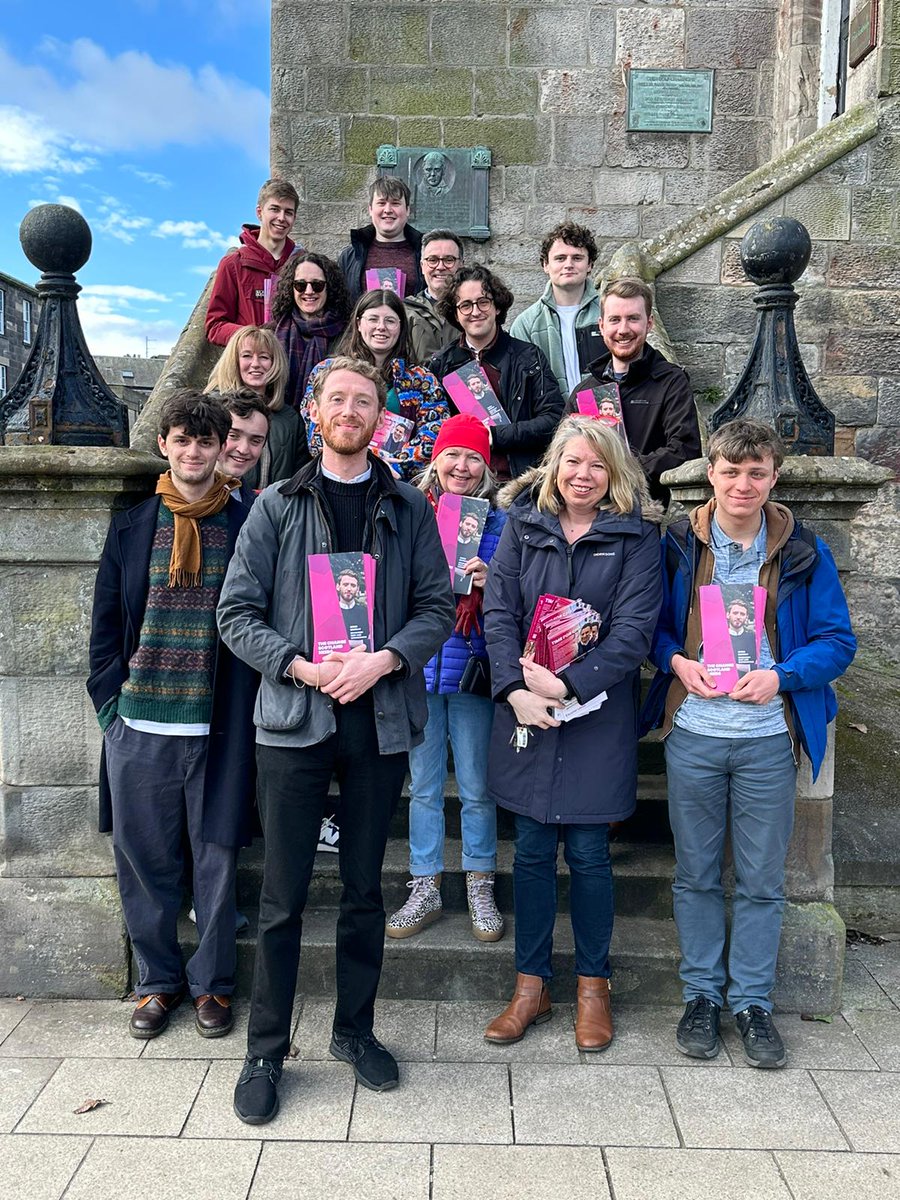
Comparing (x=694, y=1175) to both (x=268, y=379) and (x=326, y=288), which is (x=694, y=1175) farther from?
(x=326, y=288)

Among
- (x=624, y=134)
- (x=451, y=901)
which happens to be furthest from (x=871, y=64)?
(x=451, y=901)

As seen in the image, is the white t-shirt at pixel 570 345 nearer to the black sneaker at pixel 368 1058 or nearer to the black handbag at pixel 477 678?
the black handbag at pixel 477 678

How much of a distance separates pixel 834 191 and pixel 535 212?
2910mm

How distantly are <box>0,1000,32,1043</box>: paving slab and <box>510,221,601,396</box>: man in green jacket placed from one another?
139 inches

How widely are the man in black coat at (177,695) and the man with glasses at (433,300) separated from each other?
1770 mm

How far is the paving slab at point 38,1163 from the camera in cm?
278

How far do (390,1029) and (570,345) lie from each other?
3.25 m

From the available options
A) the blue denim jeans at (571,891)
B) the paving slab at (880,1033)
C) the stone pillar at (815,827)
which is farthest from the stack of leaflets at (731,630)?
the paving slab at (880,1033)

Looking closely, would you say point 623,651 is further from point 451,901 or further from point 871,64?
point 871,64

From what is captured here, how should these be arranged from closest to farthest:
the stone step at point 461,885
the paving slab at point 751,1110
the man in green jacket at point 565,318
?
the paving slab at point 751,1110
the stone step at point 461,885
the man in green jacket at point 565,318

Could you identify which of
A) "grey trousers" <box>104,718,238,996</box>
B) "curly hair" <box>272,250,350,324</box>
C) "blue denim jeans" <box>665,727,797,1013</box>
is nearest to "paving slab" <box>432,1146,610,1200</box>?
"blue denim jeans" <box>665,727,797,1013</box>

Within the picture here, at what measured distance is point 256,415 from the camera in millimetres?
4160

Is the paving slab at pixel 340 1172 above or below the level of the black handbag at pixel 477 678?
below

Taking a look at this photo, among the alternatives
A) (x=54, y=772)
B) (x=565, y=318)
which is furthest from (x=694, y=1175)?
(x=565, y=318)
